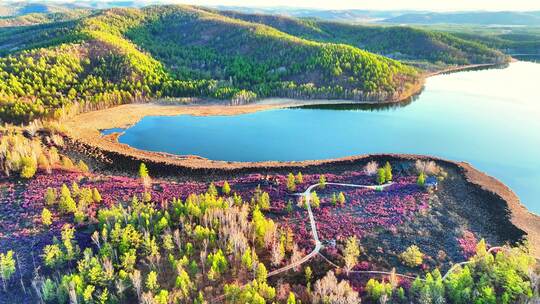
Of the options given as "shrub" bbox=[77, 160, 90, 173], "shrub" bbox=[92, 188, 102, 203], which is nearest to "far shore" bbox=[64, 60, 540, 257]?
"shrub" bbox=[77, 160, 90, 173]

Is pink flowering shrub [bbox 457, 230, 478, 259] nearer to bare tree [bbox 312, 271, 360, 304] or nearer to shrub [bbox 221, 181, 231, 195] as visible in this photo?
bare tree [bbox 312, 271, 360, 304]

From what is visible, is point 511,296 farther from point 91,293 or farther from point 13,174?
point 13,174

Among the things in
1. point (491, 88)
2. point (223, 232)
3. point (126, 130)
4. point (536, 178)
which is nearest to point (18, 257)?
point (223, 232)

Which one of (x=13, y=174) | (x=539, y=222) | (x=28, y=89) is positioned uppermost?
(x=28, y=89)

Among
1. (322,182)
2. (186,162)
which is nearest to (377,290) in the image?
(322,182)

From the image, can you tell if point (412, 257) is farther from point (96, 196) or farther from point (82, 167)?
point (82, 167)

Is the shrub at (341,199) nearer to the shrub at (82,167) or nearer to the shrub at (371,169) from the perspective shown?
the shrub at (371,169)
